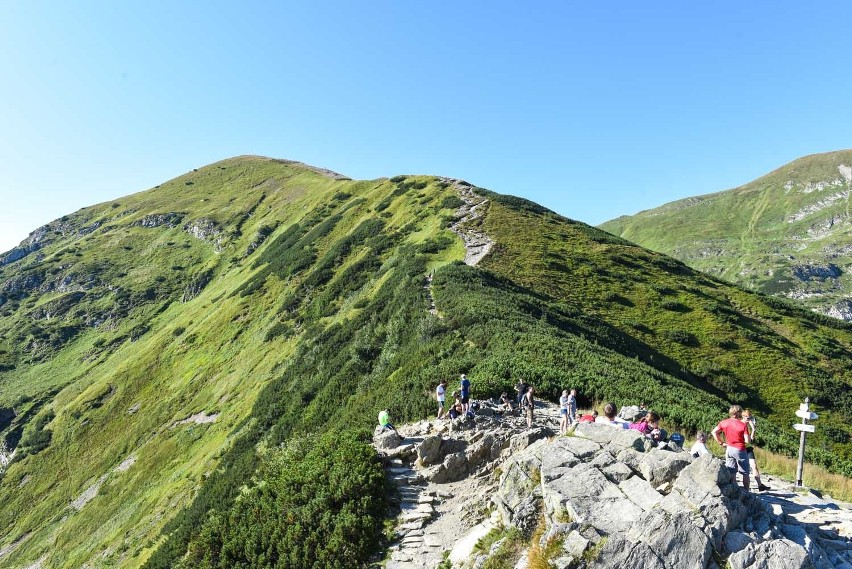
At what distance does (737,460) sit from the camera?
Answer: 37.2ft

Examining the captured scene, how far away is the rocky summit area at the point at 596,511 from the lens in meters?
7.89

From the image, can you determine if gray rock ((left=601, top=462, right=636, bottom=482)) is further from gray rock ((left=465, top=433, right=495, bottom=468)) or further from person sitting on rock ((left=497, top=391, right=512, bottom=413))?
person sitting on rock ((left=497, top=391, right=512, bottom=413))

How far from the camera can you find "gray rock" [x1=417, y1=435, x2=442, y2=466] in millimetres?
14953

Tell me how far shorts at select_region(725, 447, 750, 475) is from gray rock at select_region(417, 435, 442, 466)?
792cm

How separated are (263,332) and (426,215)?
25.2m

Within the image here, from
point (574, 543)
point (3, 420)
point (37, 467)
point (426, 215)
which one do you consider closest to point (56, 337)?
point (3, 420)

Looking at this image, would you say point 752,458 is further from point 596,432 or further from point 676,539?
point 676,539

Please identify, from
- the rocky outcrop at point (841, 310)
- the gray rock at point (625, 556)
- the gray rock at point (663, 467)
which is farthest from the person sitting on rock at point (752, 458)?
the rocky outcrop at point (841, 310)

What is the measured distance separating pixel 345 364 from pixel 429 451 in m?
21.7

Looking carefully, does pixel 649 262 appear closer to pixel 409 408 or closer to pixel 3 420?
pixel 409 408

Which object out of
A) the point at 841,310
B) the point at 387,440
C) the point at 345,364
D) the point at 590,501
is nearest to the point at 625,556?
the point at 590,501

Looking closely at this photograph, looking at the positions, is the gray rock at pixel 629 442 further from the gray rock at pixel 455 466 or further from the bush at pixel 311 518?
the bush at pixel 311 518

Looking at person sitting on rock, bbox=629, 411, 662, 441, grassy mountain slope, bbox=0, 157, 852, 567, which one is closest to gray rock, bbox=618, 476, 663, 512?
person sitting on rock, bbox=629, 411, 662, 441

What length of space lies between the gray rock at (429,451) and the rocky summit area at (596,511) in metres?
0.04
